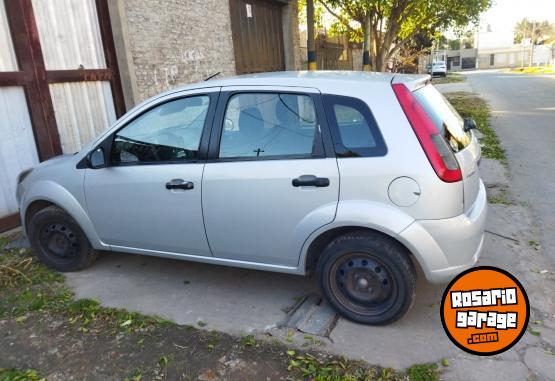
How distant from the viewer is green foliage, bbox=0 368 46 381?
285 centimetres

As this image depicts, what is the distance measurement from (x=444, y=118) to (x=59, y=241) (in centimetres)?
361

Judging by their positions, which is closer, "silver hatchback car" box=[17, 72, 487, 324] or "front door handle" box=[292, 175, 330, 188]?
"silver hatchback car" box=[17, 72, 487, 324]

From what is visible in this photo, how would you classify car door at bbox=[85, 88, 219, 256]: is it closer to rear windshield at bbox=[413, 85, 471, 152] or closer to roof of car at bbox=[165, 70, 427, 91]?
roof of car at bbox=[165, 70, 427, 91]

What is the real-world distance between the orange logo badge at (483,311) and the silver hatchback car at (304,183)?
263mm

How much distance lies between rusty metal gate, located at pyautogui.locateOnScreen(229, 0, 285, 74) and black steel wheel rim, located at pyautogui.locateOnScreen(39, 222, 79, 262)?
705 cm

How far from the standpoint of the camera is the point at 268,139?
3.29 metres

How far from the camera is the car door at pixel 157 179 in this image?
349cm

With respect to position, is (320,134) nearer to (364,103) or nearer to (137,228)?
(364,103)

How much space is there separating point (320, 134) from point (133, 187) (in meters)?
1.65

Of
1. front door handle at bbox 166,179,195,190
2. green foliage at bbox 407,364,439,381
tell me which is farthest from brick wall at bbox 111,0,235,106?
green foliage at bbox 407,364,439,381

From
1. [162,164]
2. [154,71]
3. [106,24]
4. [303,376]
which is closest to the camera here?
[303,376]

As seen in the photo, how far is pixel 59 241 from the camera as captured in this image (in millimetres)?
4297

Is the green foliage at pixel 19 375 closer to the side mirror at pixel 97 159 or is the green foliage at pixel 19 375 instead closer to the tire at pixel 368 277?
the side mirror at pixel 97 159

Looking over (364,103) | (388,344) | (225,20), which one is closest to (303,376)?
(388,344)
